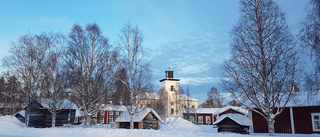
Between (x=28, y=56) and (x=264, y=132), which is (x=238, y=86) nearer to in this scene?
(x=264, y=132)

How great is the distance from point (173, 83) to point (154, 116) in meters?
53.2

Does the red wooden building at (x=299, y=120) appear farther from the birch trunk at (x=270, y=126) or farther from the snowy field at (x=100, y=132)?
the birch trunk at (x=270, y=126)

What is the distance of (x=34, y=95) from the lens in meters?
29.4

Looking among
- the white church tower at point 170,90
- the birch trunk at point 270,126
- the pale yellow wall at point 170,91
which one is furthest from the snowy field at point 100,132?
the pale yellow wall at point 170,91

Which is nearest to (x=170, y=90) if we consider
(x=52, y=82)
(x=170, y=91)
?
(x=170, y=91)

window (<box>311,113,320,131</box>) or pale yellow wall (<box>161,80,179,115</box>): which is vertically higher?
pale yellow wall (<box>161,80,179,115</box>)

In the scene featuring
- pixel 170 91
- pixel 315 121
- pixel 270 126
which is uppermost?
pixel 170 91

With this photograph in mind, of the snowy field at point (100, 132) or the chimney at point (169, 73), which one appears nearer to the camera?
the snowy field at point (100, 132)

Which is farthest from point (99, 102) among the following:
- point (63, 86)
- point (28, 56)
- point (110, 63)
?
point (28, 56)

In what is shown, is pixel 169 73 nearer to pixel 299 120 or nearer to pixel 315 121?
pixel 299 120

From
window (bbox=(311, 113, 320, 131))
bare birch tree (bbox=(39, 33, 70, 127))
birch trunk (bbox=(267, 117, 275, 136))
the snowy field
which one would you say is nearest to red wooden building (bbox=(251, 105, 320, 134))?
window (bbox=(311, 113, 320, 131))

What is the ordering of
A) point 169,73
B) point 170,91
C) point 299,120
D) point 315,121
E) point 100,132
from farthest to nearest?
point 169,73 < point 170,91 < point 299,120 < point 315,121 < point 100,132

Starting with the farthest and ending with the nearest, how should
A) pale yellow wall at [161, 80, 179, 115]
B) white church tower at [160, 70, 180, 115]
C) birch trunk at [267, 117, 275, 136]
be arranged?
pale yellow wall at [161, 80, 179, 115], white church tower at [160, 70, 180, 115], birch trunk at [267, 117, 275, 136]

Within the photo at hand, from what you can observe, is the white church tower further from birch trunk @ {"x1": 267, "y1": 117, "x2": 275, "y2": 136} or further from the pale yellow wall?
birch trunk @ {"x1": 267, "y1": 117, "x2": 275, "y2": 136}
